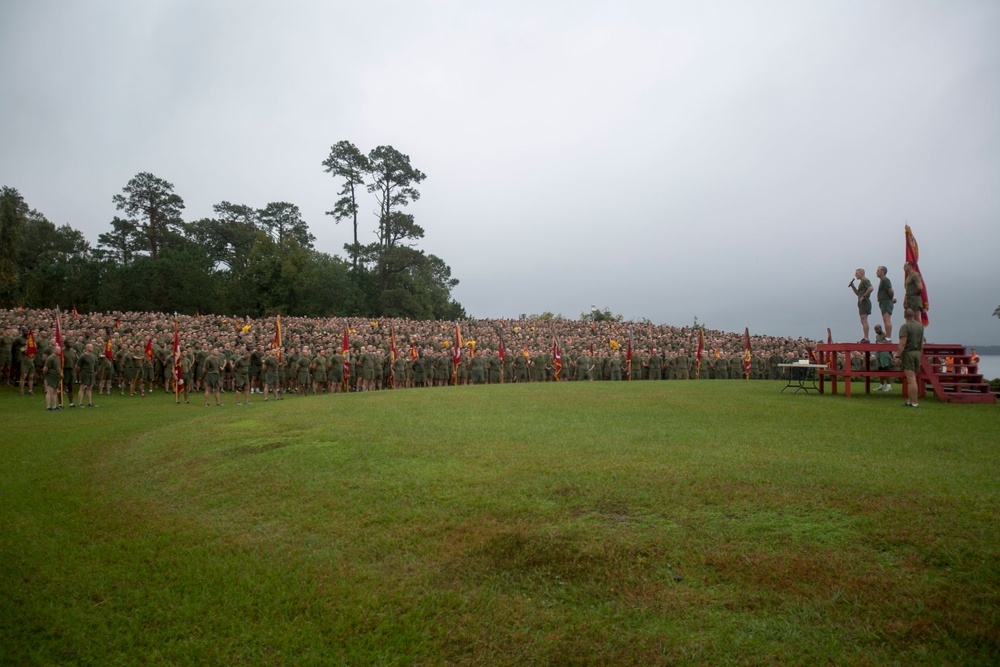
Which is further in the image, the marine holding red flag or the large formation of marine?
the large formation of marine

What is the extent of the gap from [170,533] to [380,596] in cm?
294

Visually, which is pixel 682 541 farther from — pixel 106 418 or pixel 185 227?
pixel 185 227

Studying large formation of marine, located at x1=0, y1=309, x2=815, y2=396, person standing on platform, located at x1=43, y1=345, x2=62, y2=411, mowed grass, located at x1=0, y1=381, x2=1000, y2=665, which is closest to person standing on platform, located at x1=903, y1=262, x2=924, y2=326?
mowed grass, located at x1=0, y1=381, x2=1000, y2=665

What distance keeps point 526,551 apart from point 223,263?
242ft

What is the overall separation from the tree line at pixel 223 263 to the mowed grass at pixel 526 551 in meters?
36.9

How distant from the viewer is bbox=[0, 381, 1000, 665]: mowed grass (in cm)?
390

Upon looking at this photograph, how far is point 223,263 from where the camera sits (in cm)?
7012

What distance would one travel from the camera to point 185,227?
2655 inches

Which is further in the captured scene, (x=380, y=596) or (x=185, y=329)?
(x=185, y=329)

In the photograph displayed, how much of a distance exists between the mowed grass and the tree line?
36.9m

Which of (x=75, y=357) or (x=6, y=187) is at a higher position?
(x=6, y=187)

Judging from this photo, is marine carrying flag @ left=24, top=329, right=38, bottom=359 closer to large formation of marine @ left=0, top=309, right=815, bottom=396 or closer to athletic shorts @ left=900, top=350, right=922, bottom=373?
large formation of marine @ left=0, top=309, right=815, bottom=396

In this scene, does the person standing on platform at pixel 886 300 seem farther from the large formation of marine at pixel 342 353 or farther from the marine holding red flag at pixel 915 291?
the large formation of marine at pixel 342 353

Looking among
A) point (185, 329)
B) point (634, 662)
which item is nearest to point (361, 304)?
point (185, 329)
